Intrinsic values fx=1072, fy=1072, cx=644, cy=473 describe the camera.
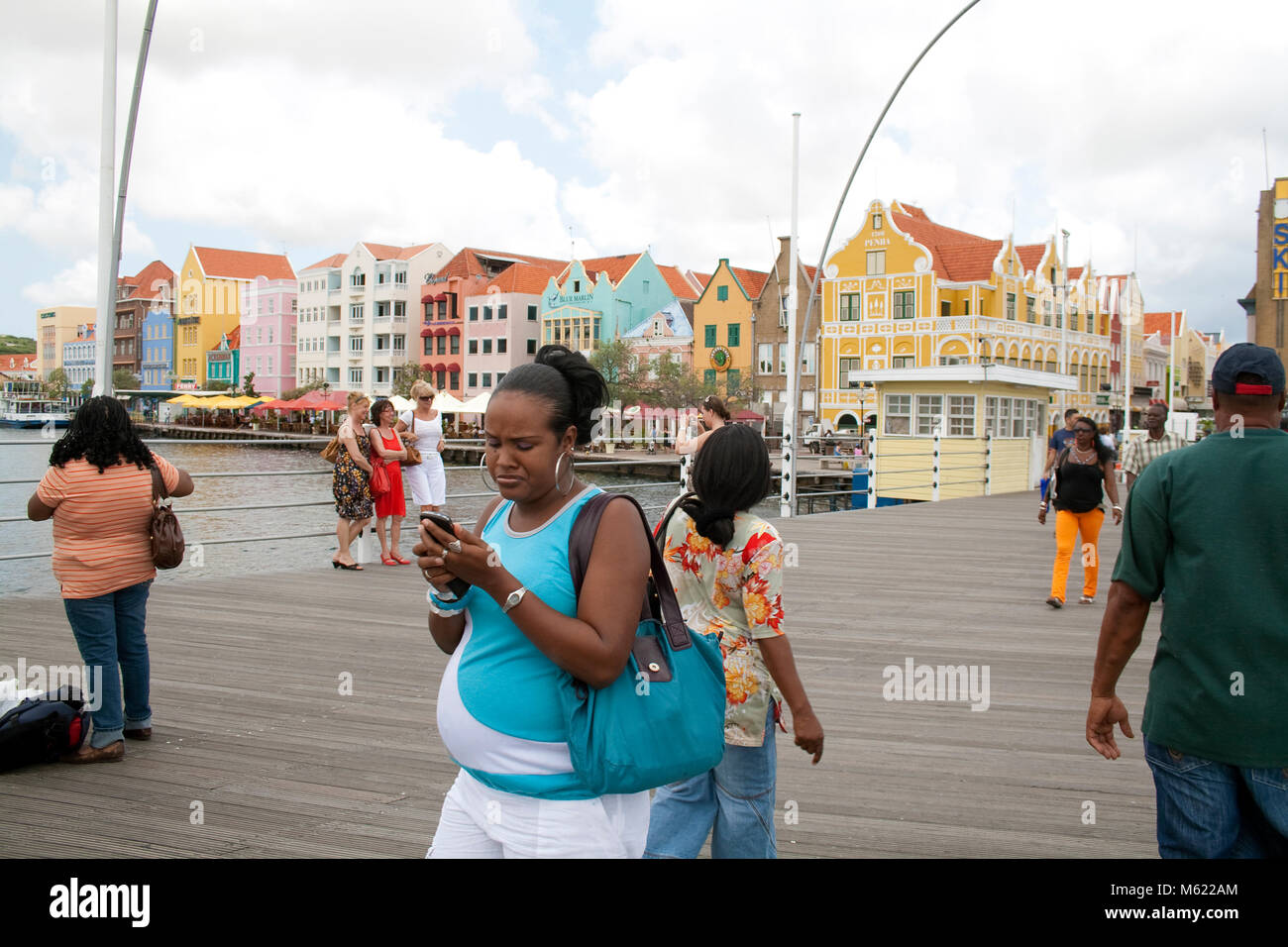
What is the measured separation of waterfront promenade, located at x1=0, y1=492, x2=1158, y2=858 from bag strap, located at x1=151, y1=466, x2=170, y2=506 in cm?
117

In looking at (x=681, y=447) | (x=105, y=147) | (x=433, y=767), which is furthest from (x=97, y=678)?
(x=681, y=447)

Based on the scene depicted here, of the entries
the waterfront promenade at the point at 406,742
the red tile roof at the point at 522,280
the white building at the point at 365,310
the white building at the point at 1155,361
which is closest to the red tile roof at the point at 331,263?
the white building at the point at 365,310

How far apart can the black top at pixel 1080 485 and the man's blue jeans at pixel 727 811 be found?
23.9 feet

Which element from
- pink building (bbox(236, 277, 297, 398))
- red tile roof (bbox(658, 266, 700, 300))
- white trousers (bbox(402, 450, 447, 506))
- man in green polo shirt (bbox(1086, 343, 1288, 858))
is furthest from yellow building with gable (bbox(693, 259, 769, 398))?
man in green polo shirt (bbox(1086, 343, 1288, 858))

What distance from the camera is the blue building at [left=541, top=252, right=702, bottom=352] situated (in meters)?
66.9

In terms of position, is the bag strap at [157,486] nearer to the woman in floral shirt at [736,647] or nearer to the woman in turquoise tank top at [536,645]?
the woman in floral shirt at [736,647]

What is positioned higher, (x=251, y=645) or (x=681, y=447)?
(x=681, y=447)

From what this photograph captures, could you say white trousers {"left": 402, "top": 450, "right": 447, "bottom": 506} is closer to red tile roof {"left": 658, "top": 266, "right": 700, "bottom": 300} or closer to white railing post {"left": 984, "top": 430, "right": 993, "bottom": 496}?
white railing post {"left": 984, "top": 430, "right": 993, "bottom": 496}

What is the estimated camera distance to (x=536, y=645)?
2.02m

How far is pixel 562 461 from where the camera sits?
2.19 m

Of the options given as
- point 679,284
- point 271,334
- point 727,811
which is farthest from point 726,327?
point 727,811

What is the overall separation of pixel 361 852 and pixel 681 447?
9552mm

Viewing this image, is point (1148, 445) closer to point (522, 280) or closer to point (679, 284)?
point (679, 284)

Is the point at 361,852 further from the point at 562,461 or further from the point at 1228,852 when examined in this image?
the point at 1228,852
